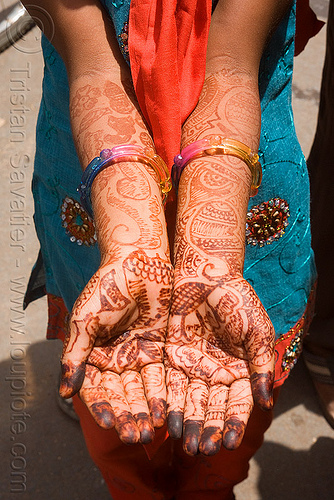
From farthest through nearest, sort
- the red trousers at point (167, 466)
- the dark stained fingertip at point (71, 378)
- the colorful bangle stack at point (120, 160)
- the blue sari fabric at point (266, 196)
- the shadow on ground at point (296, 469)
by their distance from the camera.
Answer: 1. the shadow on ground at point (296, 469)
2. the red trousers at point (167, 466)
3. the blue sari fabric at point (266, 196)
4. the colorful bangle stack at point (120, 160)
5. the dark stained fingertip at point (71, 378)

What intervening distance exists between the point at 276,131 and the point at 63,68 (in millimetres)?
526

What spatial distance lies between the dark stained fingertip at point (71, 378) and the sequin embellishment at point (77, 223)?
0.40m

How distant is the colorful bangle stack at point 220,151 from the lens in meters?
1.18

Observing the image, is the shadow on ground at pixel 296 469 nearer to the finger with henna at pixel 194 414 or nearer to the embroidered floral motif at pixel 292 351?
the embroidered floral motif at pixel 292 351

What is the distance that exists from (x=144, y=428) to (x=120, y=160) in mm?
542

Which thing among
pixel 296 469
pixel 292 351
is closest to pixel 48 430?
pixel 296 469

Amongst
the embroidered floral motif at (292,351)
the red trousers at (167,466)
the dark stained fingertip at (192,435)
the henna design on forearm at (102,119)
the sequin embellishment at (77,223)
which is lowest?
the red trousers at (167,466)

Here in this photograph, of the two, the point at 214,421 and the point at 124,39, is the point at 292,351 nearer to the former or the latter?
the point at 214,421

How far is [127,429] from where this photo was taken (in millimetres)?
999

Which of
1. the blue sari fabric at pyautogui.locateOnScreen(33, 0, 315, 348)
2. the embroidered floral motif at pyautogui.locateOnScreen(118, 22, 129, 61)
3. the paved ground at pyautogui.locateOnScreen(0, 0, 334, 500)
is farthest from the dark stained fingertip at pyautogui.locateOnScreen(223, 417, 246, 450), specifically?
the paved ground at pyautogui.locateOnScreen(0, 0, 334, 500)

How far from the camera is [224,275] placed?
3.63 ft

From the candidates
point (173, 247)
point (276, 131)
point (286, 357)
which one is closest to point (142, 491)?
point (286, 357)

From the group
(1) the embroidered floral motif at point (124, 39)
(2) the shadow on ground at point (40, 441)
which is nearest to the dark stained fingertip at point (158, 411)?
(1) the embroidered floral motif at point (124, 39)

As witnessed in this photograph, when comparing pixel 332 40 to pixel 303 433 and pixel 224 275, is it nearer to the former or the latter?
pixel 224 275
